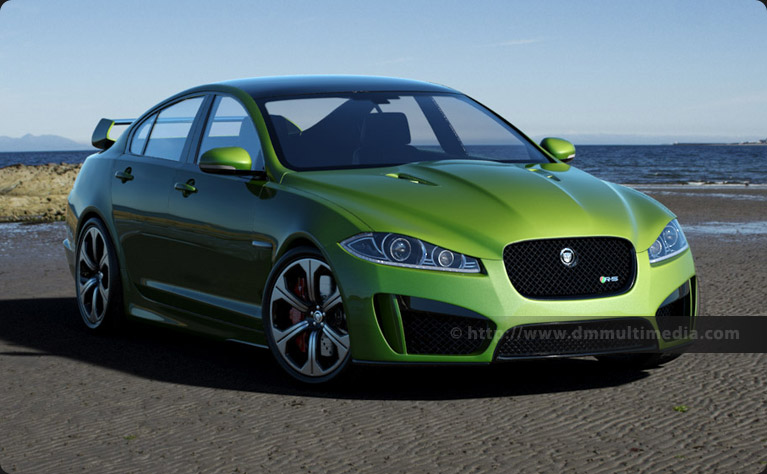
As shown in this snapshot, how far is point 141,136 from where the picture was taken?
7355 millimetres

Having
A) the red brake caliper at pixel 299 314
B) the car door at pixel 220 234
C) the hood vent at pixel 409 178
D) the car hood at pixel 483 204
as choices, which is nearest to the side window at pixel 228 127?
the car door at pixel 220 234

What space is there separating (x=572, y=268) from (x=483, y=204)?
0.54 meters

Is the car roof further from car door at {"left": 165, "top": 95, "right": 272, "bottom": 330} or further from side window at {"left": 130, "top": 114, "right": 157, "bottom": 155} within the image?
side window at {"left": 130, "top": 114, "right": 157, "bottom": 155}

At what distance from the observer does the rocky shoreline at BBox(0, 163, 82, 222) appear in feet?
66.9

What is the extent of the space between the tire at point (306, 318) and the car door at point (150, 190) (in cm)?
129

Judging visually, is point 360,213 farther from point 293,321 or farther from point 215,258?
point 215,258

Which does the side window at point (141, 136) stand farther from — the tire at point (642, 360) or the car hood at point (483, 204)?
the tire at point (642, 360)

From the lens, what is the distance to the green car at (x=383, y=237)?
4.94 meters

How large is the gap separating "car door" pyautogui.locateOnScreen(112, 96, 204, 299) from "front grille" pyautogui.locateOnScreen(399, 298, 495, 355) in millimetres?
2128

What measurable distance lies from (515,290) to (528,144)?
6.65ft

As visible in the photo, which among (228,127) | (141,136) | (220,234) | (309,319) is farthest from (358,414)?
(141,136)

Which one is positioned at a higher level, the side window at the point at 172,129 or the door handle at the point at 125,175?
the side window at the point at 172,129

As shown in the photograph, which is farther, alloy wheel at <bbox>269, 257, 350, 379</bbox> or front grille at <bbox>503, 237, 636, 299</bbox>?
alloy wheel at <bbox>269, 257, 350, 379</bbox>

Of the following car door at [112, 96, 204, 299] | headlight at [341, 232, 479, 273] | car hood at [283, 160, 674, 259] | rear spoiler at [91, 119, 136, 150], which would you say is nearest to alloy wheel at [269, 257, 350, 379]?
headlight at [341, 232, 479, 273]
